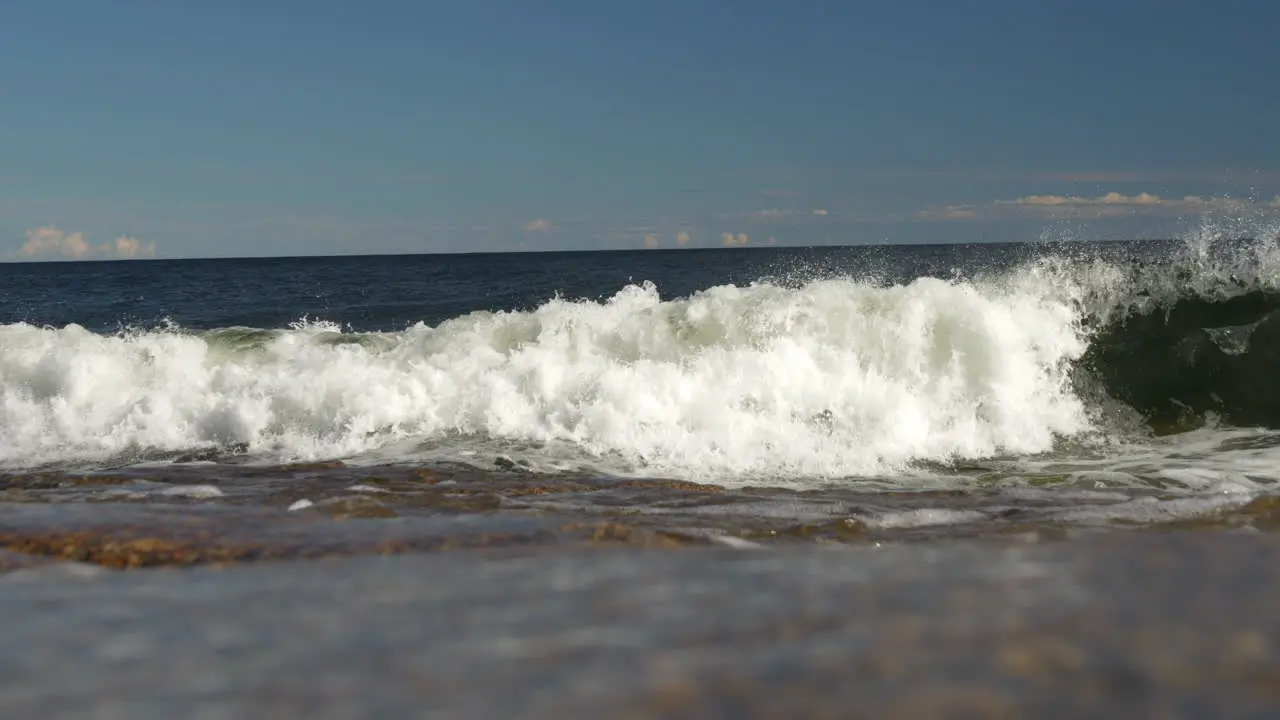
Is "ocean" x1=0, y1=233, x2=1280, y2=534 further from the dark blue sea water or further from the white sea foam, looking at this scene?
the dark blue sea water

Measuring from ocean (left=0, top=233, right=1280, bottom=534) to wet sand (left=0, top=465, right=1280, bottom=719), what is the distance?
88 centimetres

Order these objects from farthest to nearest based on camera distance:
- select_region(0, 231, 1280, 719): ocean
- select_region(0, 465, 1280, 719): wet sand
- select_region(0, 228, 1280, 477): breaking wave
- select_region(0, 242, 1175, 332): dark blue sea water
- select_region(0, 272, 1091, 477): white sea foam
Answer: select_region(0, 242, 1175, 332): dark blue sea water
select_region(0, 228, 1280, 477): breaking wave
select_region(0, 272, 1091, 477): white sea foam
select_region(0, 231, 1280, 719): ocean
select_region(0, 465, 1280, 719): wet sand

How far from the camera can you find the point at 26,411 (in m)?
10.3

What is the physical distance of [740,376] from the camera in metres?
9.67

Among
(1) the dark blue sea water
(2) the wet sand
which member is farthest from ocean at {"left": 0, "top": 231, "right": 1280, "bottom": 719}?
(1) the dark blue sea water

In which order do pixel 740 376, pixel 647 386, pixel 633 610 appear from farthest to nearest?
pixel 740 376 → pixel 647 386 → pixel 633 610

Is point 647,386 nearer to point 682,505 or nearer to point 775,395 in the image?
point 775,395

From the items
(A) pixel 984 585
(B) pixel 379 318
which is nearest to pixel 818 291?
(A) pixel 984 585

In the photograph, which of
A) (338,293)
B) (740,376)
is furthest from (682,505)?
(338,293)

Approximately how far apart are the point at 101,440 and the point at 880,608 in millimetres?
8294

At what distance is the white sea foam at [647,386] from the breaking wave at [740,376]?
0.03 metres

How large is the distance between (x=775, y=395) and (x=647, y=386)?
3.80 feet

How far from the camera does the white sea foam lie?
8695 millimetres

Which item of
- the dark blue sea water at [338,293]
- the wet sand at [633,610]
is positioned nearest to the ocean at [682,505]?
the wet sand at [633,610]
